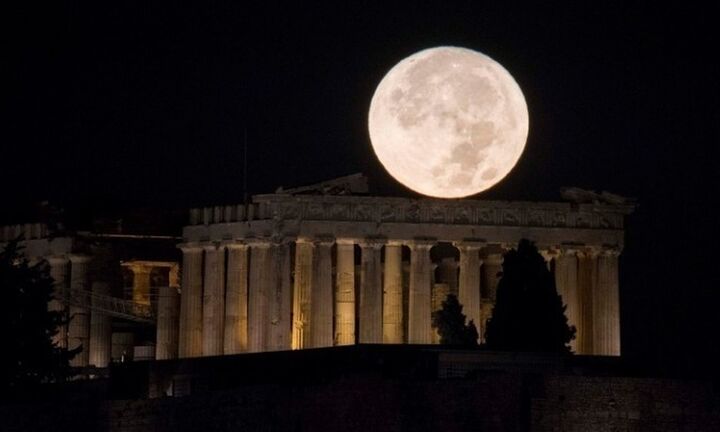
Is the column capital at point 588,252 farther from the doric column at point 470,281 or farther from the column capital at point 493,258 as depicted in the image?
the doric column at point 470,281

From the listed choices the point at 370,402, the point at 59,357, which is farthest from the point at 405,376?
the point at 59,357

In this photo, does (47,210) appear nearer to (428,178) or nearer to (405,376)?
(428,178)

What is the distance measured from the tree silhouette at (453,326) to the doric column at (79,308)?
18561 millimetres

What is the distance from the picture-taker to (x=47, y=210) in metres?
129

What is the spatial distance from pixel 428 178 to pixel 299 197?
5306 millimetres

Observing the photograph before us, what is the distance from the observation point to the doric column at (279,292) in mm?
119000

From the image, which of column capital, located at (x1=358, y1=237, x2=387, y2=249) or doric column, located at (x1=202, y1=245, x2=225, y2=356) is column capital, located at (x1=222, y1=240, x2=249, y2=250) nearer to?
doric column, located at (x1=202, y1=245, x2=225, y2=356)

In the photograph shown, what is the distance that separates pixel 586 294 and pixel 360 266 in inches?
373

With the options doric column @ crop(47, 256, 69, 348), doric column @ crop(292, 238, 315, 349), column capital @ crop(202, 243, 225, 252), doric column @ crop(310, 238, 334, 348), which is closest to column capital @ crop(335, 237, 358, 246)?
doric column @ crop(310, 238, 334, 348)

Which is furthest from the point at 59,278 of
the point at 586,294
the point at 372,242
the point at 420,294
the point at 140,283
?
the point at 586,294

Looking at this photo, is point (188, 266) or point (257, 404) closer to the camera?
point (257, 404)

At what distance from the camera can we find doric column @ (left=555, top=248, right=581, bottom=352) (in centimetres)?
12162

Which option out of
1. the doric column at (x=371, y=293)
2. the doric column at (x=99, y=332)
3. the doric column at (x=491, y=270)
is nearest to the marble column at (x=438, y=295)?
the doric column at (x=491, y=270)

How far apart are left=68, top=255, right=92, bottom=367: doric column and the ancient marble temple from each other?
447 centimetres
